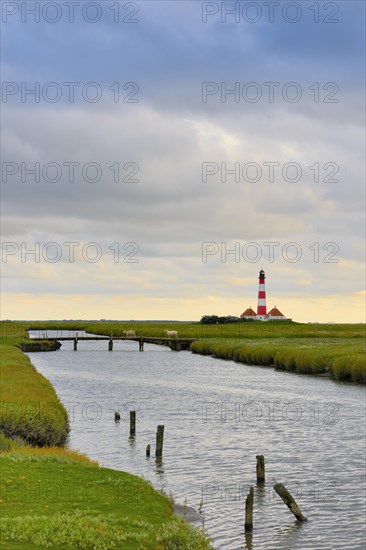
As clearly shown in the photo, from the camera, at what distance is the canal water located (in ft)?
81.4

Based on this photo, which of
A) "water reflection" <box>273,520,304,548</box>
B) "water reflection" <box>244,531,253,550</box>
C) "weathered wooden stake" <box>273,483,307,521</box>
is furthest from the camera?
"weathered wooden stake" <box>273,483,307,521</box>

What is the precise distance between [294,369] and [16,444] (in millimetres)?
67868

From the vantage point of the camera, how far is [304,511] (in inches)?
1041

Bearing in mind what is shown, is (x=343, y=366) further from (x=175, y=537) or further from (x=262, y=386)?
(x=175, y=537)

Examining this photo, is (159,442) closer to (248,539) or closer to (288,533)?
(288,533)

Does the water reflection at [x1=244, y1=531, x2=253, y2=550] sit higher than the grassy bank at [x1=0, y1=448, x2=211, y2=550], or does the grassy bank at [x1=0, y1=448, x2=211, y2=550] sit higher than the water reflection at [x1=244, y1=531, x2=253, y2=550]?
the grassy bank at [x1=0, y1=448, x2=211, y2=550]

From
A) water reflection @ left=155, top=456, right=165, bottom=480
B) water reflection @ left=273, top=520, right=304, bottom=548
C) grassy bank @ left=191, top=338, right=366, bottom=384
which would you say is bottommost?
water reflection @ left=273, top=520, right=304, bottom=548

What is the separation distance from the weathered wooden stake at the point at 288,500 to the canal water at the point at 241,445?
307 mm

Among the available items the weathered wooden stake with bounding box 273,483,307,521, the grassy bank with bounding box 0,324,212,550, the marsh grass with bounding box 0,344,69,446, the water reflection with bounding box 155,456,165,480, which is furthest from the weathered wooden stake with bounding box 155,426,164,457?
the weathered wooden stake with bounding box 273,483,307,521

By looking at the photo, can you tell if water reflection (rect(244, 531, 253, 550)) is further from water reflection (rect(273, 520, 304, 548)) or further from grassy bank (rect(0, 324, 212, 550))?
grassy bank (rect(0, 324, 212, 550))

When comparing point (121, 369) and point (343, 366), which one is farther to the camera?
point (121, 369)

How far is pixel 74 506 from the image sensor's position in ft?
62.9

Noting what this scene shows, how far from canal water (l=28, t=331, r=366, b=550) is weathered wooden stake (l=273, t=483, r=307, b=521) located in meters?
0.31

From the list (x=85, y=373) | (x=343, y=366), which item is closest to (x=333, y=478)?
(x=343, y=366)
